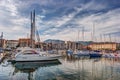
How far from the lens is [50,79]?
21438mm

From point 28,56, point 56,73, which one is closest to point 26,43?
point 28,56

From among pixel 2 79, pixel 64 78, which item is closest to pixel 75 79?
pixel 64 78

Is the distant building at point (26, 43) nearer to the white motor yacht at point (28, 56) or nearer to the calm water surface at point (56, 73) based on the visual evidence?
the white motor yacht at point (28, 56)

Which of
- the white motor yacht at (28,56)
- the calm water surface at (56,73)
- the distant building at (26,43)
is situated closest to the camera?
the calm water surface at (56,73)

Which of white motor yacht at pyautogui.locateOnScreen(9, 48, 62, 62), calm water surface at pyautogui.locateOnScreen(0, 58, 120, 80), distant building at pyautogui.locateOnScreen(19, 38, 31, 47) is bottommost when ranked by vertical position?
calm water surface at pyautogui.locateOnScreen(0, 58, 120, 80)

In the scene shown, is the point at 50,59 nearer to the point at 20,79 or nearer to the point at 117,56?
the point at 20,79

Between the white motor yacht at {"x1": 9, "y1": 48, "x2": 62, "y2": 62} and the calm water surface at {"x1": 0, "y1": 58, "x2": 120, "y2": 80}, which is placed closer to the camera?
the calm water surface at {"x1": 0, "y1": 58, "x2": 120, "y2": 80}

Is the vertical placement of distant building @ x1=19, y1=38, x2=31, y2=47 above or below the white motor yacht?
above

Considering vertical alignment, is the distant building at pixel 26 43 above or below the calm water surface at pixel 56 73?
above

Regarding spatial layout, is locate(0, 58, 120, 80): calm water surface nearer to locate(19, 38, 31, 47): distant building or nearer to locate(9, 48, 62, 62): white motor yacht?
locate(9, 48, 62, 62): white motor yacht

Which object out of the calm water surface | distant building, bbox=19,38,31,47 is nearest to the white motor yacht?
the calm water surface

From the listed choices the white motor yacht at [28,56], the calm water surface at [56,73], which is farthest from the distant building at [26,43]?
the calm water surface at [56,73]

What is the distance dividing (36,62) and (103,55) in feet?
112

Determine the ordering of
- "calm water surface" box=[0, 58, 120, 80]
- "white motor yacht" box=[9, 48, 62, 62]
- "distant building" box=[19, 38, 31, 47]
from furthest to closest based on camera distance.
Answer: "distant building" box=[19, 38, 31, 47] < "white motor yacht" box=[9, 48, 62, 62] < "calm water surface" box=[0, 58, 120, 80]
